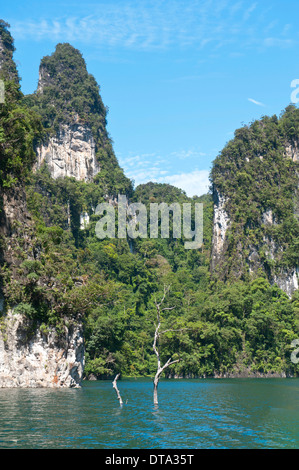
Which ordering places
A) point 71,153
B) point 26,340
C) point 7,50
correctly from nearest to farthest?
1. point 26,340
2. point 7,50
3. point 71,153

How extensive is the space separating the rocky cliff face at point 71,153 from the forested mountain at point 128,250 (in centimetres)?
26

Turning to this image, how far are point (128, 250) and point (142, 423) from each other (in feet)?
266

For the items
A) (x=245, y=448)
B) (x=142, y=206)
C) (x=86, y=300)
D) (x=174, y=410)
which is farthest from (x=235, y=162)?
(x=245, y=448)

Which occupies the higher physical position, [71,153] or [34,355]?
[71,153]

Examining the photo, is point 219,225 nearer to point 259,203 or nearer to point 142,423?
point 259,203

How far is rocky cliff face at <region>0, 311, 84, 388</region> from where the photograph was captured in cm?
3538

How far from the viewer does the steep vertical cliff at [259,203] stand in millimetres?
90225

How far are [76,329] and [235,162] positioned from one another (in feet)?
223

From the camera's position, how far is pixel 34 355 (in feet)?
121

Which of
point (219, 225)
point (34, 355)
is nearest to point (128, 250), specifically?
point (219, 225)

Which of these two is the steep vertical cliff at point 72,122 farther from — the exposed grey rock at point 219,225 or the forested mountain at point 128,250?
the exposed grey rock at point 219,225

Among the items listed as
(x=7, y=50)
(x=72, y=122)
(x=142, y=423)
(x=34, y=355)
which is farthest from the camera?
(x=72, y=122)

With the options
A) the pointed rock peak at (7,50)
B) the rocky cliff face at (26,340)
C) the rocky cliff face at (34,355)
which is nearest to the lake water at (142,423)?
the rocky cliff face at (34,355)

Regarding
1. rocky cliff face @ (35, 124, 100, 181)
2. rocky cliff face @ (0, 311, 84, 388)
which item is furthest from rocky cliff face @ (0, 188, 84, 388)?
rocky cliff face @ (35, 124, 100, 181)
